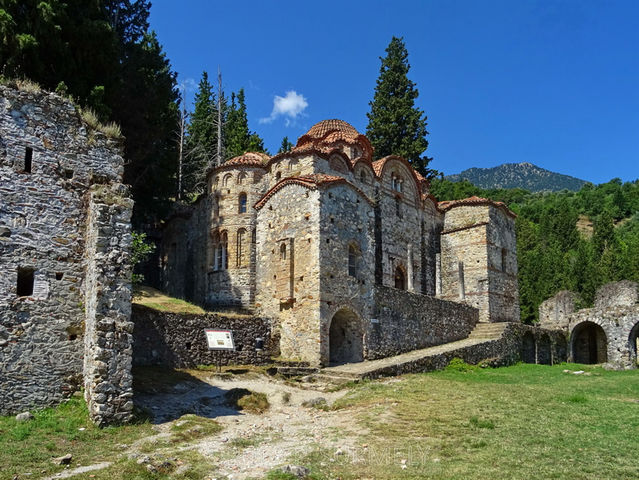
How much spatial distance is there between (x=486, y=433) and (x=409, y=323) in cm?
1295

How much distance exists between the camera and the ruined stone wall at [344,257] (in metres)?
20.1

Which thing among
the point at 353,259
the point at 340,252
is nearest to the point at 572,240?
the point at 353,259

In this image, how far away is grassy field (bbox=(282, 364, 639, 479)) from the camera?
28.2ft

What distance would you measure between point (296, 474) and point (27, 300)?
7385mm

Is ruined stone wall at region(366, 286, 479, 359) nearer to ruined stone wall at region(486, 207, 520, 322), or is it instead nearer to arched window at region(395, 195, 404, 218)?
ruined stone wall at region(486, 207, 520, 322)

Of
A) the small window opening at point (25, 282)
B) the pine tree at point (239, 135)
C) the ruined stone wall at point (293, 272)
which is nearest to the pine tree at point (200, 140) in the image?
the pine tree at point (239, 135)

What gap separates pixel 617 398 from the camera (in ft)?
50.2

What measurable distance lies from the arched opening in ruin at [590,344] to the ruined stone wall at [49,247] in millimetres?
31880

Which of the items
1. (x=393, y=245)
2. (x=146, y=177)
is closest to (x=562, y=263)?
(x=393, y=245)

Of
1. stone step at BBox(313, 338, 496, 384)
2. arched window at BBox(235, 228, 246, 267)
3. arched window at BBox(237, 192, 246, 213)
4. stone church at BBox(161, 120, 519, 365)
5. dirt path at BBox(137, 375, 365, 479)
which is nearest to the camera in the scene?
dirt path at BBox(137, 375, 365, 479)

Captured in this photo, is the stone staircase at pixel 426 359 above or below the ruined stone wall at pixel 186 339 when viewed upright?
below

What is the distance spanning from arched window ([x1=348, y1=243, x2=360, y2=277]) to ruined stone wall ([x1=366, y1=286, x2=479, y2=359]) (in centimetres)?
133

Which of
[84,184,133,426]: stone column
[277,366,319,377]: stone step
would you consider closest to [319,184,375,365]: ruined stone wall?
[277,366,319,377]: stone step

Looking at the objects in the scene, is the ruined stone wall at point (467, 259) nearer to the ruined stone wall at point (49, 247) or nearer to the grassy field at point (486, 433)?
the grassy field at point (486, 433)
